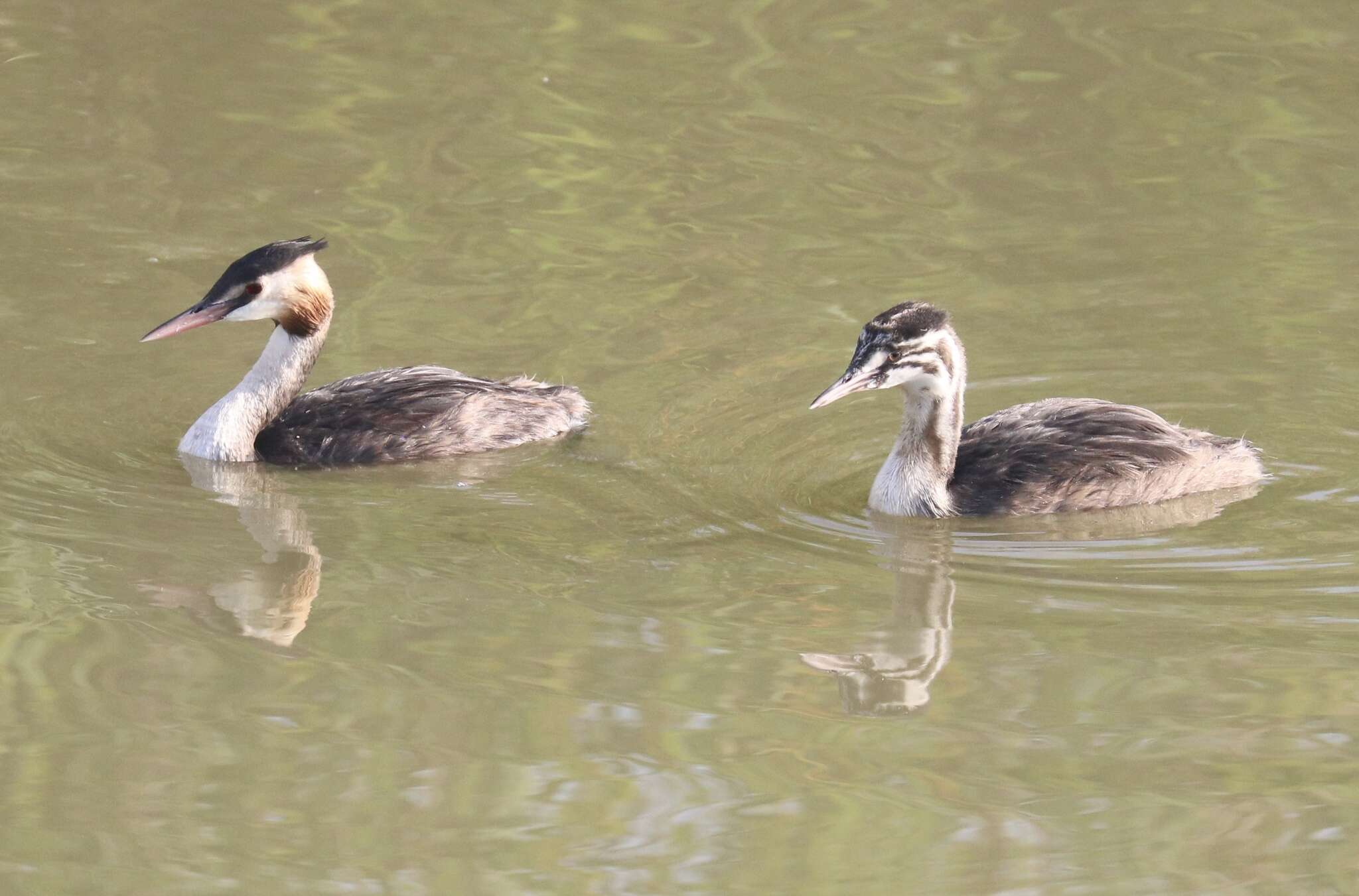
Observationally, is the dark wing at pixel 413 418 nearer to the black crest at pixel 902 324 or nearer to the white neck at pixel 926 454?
the white neck at pixel 926 454

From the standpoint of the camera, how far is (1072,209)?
42.5 ft

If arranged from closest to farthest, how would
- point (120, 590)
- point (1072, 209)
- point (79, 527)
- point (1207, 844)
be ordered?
point (1207, 844) < point (120, 590) < point (79, 527) < point (1072, 209)

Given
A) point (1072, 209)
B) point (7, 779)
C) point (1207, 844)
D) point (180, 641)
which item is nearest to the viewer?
point (1207, 844)

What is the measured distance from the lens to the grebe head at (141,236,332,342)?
10.0 m

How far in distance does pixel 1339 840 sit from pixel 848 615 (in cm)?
228

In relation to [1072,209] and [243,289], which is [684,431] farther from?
[1072,209]

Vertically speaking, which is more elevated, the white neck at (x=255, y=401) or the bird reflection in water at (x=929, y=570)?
the bird reflection in water at (x=929, y=570)

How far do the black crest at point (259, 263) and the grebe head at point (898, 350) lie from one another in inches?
107

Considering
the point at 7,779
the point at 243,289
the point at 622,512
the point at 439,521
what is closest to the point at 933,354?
the point at 622,512

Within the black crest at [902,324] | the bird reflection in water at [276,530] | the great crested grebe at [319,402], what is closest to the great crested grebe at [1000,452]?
the black crest at [902,324]

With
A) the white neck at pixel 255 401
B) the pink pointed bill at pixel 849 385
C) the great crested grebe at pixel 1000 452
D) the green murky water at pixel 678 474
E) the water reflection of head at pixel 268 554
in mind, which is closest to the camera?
the green murky water at pixel 678 474

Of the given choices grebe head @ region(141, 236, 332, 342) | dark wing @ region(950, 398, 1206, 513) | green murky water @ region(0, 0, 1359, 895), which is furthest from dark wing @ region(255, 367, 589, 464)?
dark wing @ region(950, 398, 1206, 513)

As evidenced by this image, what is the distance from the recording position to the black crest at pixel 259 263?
10062 mm

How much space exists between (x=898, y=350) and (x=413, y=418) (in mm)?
2433
